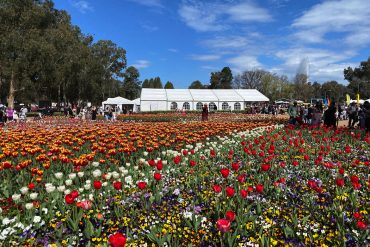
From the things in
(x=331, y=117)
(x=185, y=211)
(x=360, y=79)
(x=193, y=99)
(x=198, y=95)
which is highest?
(x=360, y=79)

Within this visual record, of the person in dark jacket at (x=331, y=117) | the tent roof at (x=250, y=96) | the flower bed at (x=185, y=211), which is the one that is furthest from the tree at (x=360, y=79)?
the flower bed at (x=185, y=211)

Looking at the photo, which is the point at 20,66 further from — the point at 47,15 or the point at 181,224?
the point at 181,224

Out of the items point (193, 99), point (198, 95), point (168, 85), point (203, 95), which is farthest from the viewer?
point (168, 85)

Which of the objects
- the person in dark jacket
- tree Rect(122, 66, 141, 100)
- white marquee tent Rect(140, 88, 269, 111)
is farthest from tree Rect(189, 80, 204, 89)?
the person in dark jacket

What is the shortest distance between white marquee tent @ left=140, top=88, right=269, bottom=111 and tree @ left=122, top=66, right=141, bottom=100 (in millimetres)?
54754

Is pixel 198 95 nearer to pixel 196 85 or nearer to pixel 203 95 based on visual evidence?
pixel 203 95

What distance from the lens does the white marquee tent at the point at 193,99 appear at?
49.5 metres

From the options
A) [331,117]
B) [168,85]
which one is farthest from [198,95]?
[168,85]

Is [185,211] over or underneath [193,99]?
underneath

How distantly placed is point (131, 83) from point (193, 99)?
60.9m

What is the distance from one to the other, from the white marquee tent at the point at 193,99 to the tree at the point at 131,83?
54.8 meters

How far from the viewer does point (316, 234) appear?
11.8 ft

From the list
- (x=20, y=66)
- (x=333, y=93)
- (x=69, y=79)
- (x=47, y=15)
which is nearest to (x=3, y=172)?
(x=20, y=66)

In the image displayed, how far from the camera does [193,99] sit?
51.0 m
